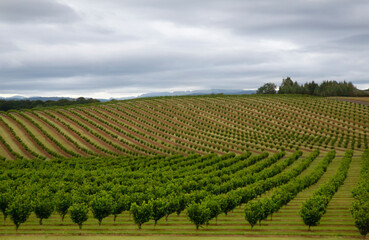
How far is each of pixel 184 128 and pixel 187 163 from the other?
3773 cm

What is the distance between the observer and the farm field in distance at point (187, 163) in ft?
120

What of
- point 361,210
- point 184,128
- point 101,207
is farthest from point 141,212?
point 184,128

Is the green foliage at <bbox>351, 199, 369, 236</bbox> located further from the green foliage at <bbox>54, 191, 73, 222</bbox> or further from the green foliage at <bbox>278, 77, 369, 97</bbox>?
the green foliage at <bbox>278, 77, 369, 97</bbox>

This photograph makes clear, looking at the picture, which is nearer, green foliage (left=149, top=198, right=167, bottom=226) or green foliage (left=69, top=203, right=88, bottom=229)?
green foliage (left=69, top=203, right=88, bottom=229)

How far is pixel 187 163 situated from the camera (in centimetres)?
7600

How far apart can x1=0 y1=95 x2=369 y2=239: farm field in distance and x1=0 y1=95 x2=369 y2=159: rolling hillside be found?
0.35 meters

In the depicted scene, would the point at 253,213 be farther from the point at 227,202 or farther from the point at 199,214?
the point at 227,202

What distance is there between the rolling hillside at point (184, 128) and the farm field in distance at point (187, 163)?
35cm

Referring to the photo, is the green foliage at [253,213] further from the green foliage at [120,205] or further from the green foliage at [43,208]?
the green foliage at [43,208]

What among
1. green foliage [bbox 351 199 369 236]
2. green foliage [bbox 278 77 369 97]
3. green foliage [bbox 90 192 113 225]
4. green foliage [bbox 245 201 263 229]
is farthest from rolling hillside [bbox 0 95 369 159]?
green foliage [bbox 351 199 369 236]

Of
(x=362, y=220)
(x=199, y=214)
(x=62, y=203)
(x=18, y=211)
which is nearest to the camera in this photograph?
(x=362, y=220)

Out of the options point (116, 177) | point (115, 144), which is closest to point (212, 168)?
point (116, 177)

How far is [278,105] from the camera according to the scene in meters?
137

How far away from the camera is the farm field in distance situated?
120 ft
